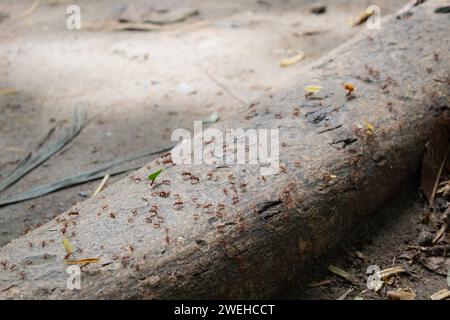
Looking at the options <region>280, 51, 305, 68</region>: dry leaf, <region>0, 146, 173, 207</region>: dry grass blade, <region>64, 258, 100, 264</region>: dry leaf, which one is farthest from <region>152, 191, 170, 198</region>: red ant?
<region>280, 51, 305, 68</region>: dry leaf

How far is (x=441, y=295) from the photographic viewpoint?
2143 mm

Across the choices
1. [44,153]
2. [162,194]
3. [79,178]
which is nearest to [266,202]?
[162,194]

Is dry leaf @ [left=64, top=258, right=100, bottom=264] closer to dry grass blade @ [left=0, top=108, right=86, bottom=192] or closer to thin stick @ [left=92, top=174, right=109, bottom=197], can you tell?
thin stick @ [left=92, top=174, right=109, bottom=197]

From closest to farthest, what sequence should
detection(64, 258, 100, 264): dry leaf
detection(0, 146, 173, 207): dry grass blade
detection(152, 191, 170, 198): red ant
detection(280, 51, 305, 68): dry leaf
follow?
detection(64, 258, 100, 264): dry leaf
detection(152, 191, 170, 198): red ant
detection(0, 146, 173, 207): dry grass blade
detection(280, 51, 305, 68): dry leaf

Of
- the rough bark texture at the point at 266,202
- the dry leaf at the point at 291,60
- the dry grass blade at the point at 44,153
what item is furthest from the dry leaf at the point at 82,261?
the dry leaf at the point at 291,60

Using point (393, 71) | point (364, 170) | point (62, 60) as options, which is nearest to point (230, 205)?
point (364, 170)

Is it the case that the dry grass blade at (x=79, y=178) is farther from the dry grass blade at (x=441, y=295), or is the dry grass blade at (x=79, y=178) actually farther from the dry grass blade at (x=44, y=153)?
the dry grass blade at (x=441, y=295)

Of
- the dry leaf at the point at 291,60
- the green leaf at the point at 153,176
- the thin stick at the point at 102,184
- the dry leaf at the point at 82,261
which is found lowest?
the thin stick at the point at 102,184

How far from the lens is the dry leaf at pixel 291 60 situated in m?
4.21

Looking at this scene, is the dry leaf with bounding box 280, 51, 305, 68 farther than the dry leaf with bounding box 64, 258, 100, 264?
Yes

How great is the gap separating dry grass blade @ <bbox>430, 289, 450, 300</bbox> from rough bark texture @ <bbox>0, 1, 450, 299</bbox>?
1.38ft

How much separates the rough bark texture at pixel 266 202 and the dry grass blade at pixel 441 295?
1.38 feet

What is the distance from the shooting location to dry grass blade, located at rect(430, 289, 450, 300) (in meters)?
2.13

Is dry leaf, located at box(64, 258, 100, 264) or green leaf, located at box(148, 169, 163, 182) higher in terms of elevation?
green leaf, located at box(148, 169, 163, 182)
